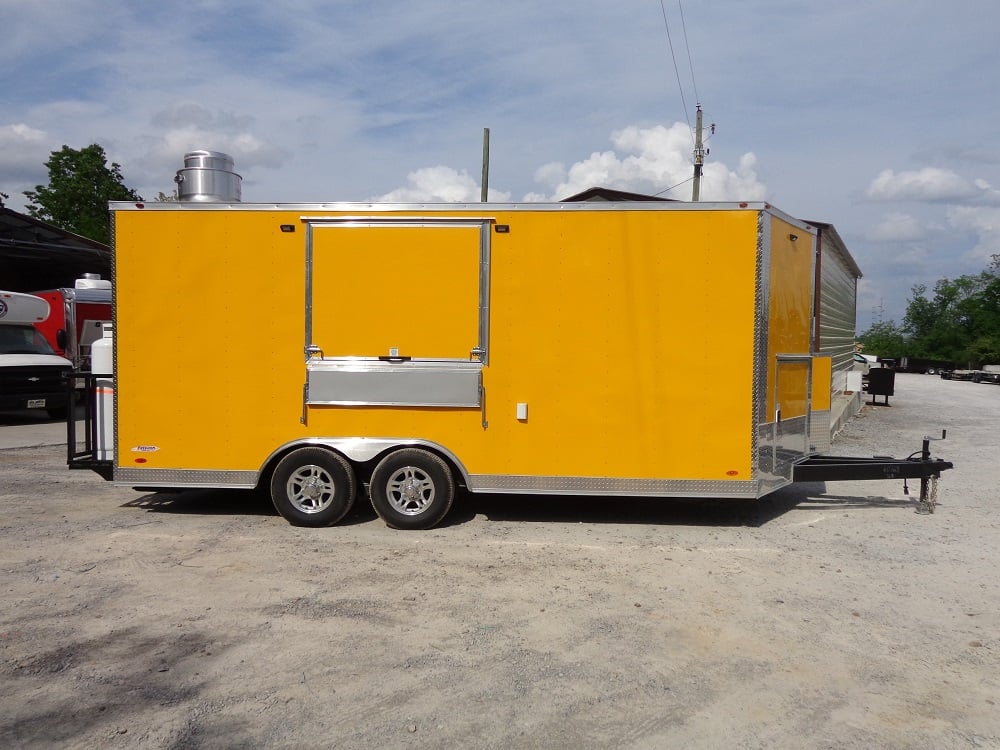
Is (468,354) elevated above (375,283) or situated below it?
below

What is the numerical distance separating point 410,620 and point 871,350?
78.2 metres

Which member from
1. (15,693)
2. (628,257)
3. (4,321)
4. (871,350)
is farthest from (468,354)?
(871,350)

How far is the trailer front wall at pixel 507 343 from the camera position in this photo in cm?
696

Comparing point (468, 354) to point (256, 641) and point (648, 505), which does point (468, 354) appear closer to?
point (648, 505)

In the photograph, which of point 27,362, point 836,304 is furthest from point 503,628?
point 836,304

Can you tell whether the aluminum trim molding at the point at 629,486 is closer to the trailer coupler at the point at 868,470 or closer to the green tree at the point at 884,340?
the trailer coupler at the point at 868,470

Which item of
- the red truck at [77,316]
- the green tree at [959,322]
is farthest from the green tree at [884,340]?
the red truck at [77,316]

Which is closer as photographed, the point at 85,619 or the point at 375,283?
the point at 85,619

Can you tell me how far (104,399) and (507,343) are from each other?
397 cm

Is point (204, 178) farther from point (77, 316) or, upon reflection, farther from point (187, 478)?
point (77, 316)

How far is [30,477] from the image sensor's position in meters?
9.77

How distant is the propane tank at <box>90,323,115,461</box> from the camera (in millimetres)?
7625

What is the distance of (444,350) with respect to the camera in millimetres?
7098

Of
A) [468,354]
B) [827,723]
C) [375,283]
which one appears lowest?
[827,723]
